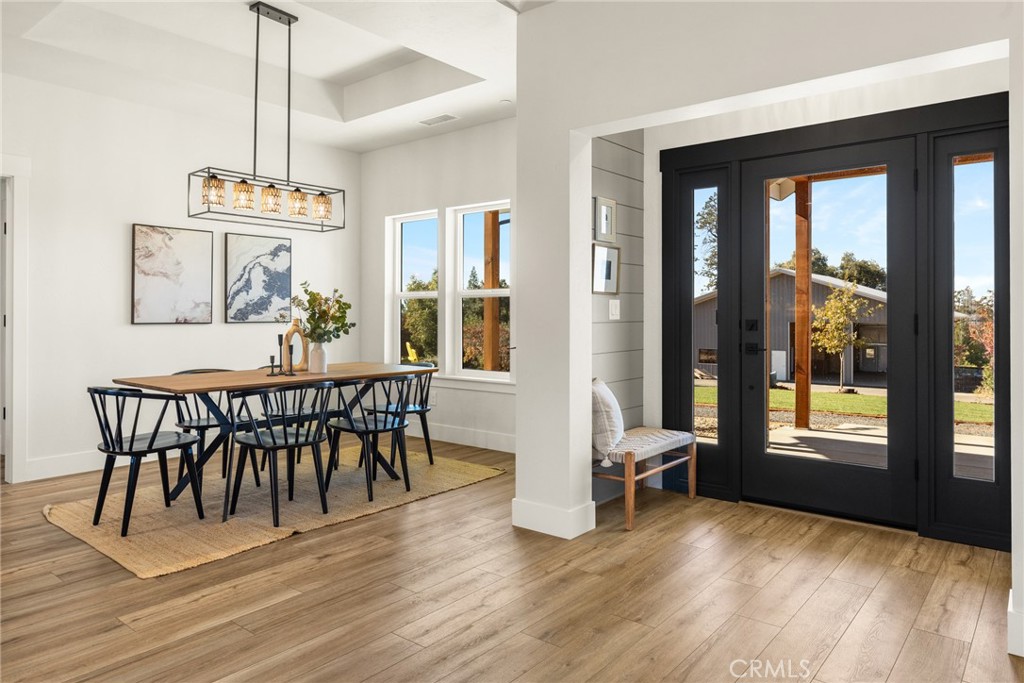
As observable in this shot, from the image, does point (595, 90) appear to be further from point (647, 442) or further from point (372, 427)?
point (372, 427)

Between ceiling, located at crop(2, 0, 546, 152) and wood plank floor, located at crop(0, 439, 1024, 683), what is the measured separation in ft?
9.55

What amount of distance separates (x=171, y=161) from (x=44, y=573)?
3716 mm

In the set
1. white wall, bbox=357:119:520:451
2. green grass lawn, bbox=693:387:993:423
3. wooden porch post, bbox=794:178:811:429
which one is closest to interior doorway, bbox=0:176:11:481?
white wall, bbox=357:119:520:451

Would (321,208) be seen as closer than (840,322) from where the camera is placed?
No

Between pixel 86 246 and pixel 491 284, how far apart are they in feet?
10.8

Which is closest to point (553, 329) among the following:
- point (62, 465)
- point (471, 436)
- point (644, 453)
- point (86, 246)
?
point (644, 453)

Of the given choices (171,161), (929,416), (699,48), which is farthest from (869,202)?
(171,161)

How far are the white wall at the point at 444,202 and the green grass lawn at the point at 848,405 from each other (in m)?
2.29

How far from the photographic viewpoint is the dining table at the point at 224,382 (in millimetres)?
3713

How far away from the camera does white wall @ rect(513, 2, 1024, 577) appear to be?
2594mm

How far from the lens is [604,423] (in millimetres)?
3824

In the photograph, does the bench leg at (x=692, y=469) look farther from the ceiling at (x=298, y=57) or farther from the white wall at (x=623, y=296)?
the ceiling at (x=298, y=57)

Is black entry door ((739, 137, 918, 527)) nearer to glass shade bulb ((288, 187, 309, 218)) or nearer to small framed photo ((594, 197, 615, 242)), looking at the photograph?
small framed photo ((594, 197, 615, 242))

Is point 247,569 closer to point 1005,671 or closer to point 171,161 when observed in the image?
point 1005,671
